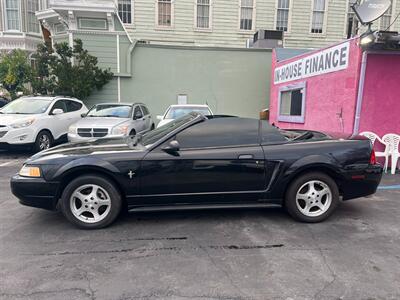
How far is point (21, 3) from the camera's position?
2153 cm

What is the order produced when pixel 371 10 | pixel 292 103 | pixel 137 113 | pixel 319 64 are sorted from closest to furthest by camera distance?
pixel 371 10 < pixel 319 64 < pixel 137 113 < pixel 292 103

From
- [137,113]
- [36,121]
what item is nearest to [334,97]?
[137,113]

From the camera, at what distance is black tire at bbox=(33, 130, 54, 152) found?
28.0 ft

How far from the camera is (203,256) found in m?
3.25

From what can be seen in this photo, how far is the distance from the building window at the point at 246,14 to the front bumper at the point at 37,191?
19.6m

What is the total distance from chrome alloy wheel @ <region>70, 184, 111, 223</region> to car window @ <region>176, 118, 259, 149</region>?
1.16 meters

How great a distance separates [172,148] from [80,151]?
1.21m

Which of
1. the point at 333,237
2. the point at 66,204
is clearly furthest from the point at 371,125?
the point at 66,204

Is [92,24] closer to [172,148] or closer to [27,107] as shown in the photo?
[27,107]

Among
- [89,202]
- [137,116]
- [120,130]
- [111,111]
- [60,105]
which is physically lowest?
[89,202]

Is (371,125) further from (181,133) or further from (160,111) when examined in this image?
(160,111)

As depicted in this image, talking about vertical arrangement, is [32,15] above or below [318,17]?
below

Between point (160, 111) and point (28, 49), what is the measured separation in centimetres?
1322

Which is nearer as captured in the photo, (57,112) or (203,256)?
(203,256)
